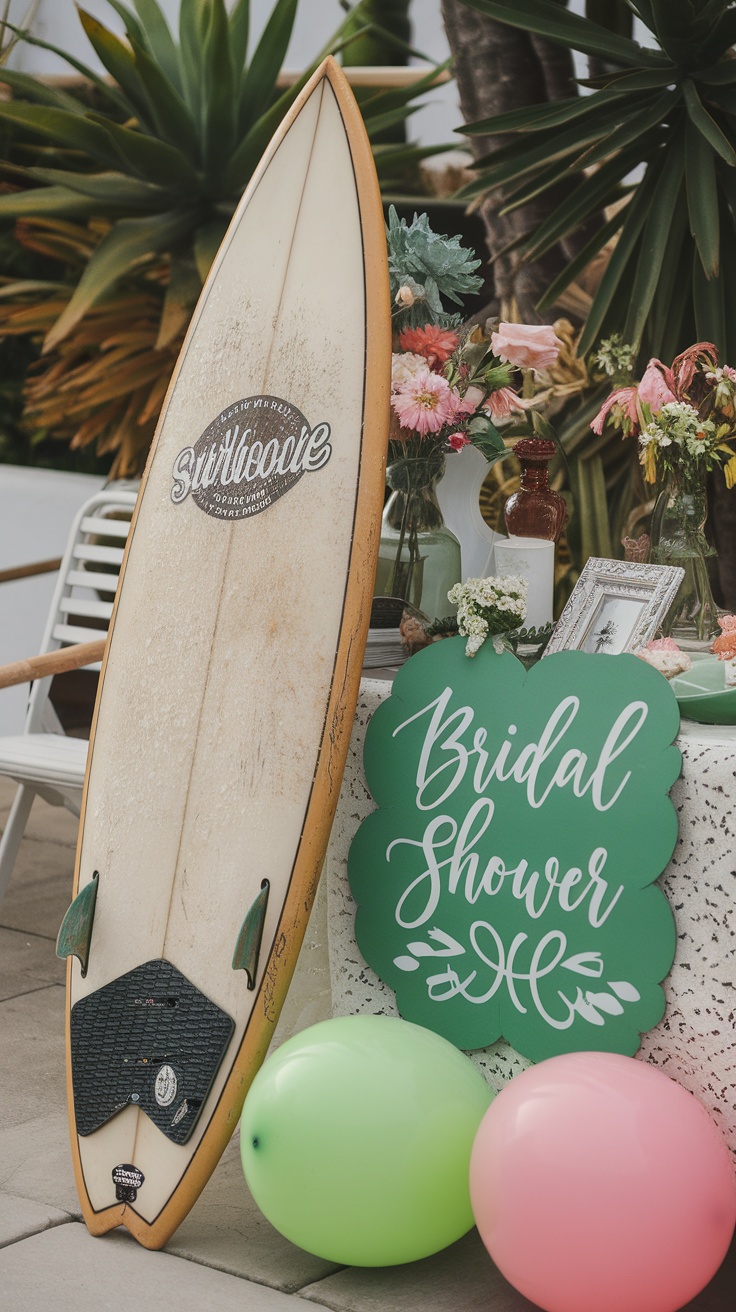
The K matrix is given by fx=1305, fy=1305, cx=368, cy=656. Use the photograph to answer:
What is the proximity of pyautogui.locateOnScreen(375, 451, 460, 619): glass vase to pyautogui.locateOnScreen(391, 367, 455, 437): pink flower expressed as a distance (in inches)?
4.0

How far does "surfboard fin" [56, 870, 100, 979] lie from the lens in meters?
1.77

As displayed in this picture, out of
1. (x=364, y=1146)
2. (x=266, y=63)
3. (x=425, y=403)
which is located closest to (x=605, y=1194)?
(x=364, y=1146)

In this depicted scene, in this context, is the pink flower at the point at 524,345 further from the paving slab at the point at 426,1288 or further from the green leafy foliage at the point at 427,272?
the paving slab at the point at 426,1288

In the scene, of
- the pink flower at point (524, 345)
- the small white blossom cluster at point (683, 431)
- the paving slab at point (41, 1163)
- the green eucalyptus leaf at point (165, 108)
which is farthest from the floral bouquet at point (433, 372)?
the green eucalyptus leaf at point (165, 108)

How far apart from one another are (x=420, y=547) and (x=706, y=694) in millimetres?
549

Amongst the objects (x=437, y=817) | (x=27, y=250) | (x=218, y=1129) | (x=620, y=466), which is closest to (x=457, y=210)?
(x=620, y=466)

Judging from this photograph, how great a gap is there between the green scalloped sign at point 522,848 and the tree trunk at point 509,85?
6.66ft

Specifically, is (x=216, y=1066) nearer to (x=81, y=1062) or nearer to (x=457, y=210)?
(x=81, y=1062)

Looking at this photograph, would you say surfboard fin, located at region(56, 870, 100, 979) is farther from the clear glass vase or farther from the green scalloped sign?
the clear glass vase

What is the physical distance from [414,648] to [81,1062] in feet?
2.41

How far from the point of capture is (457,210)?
4.27m

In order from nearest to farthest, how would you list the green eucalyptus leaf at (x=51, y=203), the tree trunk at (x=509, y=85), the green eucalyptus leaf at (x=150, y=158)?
the tree trunk at (x=509, y=85) → the green eucalyptus leaf at (x=150, y=158) → the green eucalyptus leaf at (x=51, y=203)

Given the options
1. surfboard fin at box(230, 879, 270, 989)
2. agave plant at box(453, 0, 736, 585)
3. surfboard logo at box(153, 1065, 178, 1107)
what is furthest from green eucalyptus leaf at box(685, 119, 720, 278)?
surfboard logo at box(153, 1065, 178, 1107)

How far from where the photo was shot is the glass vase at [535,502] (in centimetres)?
190
